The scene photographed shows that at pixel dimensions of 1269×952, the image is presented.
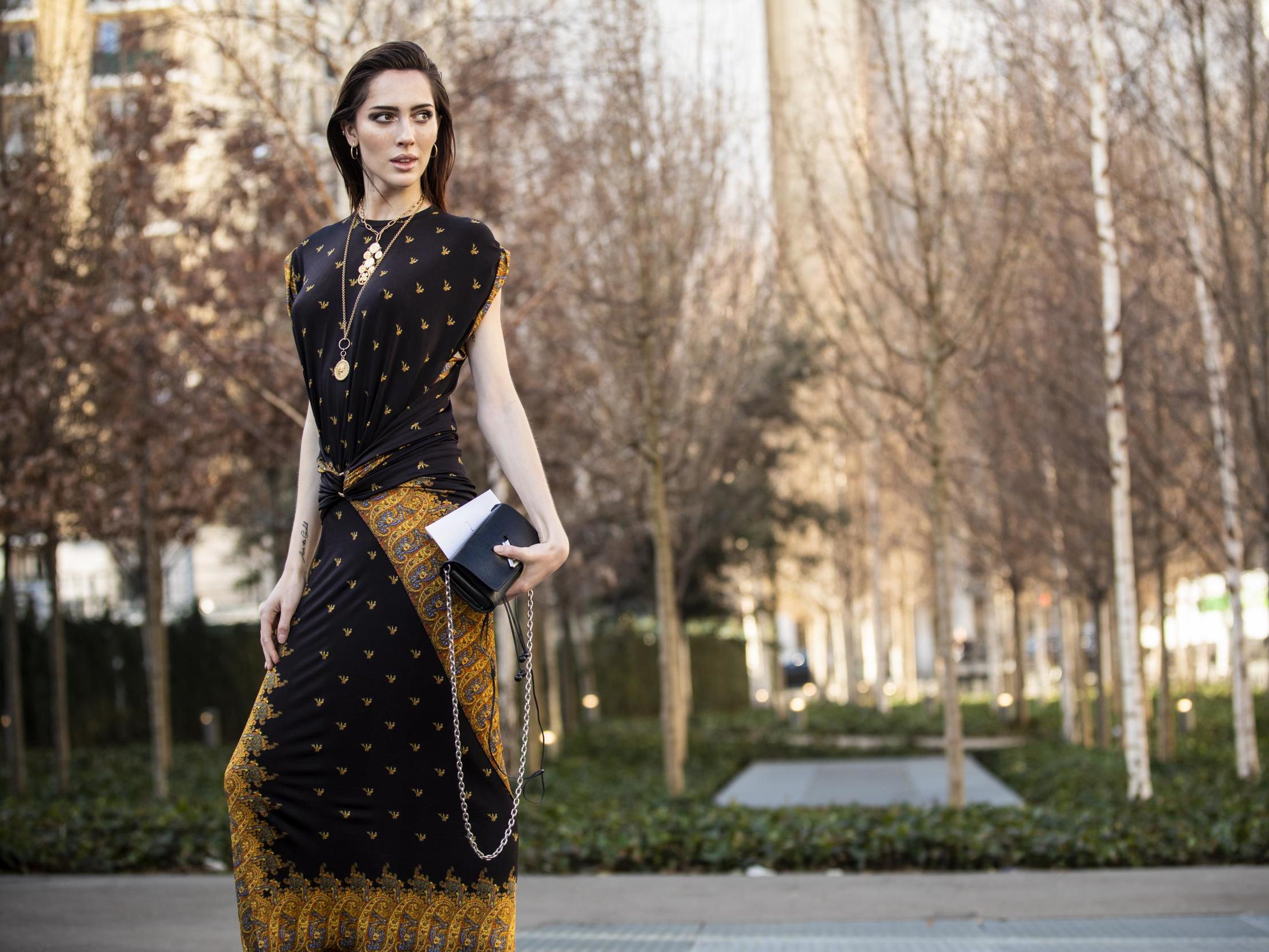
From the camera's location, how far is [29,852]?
7074 mm

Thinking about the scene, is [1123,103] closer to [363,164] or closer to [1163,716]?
[1163,716]

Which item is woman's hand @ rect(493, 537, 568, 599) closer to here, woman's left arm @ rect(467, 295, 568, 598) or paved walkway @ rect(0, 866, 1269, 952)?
woman's left arm @ rect(467, 295, 568, 598)

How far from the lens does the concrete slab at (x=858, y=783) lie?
13727 mm

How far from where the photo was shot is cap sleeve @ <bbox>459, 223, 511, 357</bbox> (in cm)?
290

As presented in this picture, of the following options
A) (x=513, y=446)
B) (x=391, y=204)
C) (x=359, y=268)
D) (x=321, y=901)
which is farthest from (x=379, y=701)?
(x=391, y=204)

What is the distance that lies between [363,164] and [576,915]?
3.97 meters

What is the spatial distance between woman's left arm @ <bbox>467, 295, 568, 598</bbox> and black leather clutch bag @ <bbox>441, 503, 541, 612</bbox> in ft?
0.06

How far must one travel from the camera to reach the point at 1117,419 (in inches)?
391

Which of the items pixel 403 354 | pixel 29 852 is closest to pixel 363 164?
pixel 403 354

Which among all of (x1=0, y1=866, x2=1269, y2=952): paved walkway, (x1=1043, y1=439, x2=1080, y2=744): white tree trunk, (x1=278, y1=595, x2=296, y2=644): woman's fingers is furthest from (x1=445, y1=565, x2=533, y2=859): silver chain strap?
(x1=1043, y1=439, x2=1080, y2=744): white tree trunk

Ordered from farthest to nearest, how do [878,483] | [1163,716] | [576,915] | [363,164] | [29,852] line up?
[878,483] < [1163,716] < [29,852] < [576,915] < [363,164]

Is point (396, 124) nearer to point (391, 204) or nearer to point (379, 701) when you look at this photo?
point (391, 204)

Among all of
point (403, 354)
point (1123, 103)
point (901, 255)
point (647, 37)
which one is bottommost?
point (403, 354)

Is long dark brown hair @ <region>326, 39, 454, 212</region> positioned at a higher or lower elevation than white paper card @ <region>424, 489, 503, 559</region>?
higher
